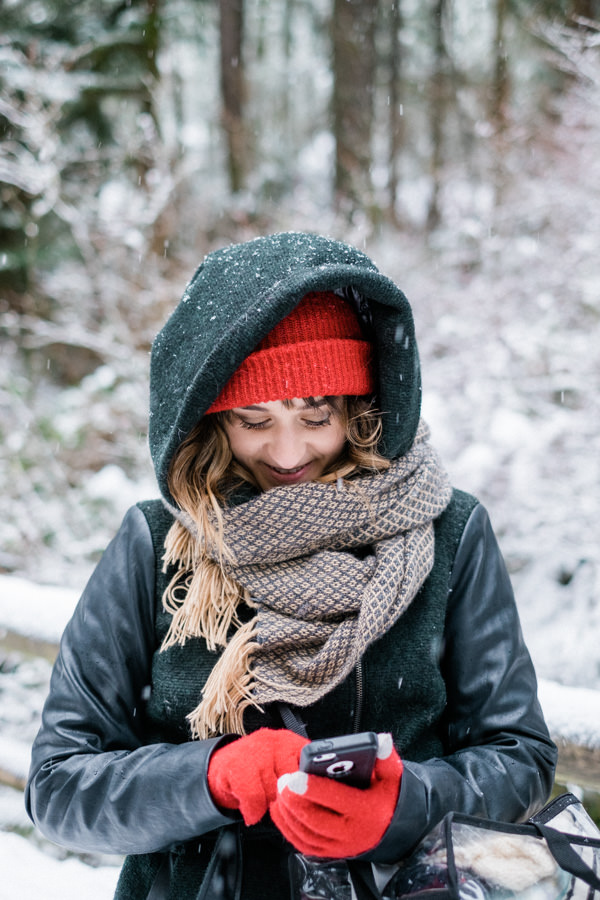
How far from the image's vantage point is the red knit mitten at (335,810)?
1.02 m

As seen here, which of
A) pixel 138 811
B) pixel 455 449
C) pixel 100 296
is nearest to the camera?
pixel 138 811

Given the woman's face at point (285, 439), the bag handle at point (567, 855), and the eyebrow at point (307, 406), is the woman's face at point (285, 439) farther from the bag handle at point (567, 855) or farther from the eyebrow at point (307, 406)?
the bag handle at point (567, 855)

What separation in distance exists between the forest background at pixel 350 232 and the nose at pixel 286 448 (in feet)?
5.00

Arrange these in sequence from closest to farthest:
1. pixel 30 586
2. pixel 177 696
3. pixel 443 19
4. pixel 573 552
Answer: pixel 177 696 < pixel 30 586 < pixel 573 552 < pixel 443 19

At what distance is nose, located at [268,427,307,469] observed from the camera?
1.51 metres

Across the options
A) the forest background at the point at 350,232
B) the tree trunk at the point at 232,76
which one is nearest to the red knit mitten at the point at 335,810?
the forest background at the point at 350,232

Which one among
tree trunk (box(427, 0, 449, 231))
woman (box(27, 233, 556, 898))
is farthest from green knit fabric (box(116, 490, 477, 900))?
tree trunk (box(427, 0, 449, 231))

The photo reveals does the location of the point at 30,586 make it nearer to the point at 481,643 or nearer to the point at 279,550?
Answer: the point at 279,550

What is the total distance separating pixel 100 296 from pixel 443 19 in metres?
8.20

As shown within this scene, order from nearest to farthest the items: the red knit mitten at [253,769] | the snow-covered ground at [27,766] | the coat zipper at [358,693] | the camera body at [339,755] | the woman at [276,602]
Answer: the camera body at [339,755] < the red knit mitten at [253,769] < the woman at [276,602] < the coat zipper at [358,693] < the snow-covered ground at [27,766]

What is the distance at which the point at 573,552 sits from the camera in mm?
4555

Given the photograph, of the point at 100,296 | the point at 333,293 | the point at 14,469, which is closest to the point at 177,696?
the point at 333,293

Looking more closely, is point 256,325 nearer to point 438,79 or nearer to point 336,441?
point 336,441

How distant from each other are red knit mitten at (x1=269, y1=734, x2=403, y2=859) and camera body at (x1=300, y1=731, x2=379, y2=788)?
0.02 meters
